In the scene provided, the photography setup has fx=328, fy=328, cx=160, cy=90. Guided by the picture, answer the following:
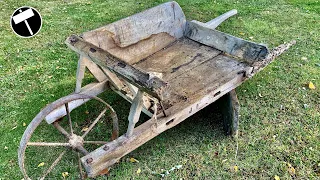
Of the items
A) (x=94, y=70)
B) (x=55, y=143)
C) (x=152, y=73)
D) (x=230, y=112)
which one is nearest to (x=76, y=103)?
(x=94, y=70)

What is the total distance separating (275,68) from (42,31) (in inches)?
155

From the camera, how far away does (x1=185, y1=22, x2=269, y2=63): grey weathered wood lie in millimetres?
3406

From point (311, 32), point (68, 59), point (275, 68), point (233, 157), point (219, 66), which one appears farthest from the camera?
point (311, 32)

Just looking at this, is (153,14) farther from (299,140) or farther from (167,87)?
(299,140)

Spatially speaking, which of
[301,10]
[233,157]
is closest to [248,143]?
[233,157]

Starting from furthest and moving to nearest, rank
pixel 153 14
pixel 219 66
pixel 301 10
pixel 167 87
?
pixel 301 10 → pixel 153 14 → pixel 219 66 → pixel 167 87

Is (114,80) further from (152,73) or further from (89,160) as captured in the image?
(89,160)

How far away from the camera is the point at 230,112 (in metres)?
3.30

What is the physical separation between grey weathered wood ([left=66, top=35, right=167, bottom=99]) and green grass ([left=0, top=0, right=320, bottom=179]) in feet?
3.71

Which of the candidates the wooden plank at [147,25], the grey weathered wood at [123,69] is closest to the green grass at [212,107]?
the wooden plank at [147,25]

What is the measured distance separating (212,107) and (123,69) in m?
1.71

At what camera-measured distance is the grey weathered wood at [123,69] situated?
2.23m

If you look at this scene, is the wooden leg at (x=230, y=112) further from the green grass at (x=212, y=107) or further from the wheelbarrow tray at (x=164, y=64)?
the green grass at (x=212, y=107)

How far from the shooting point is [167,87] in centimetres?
223
